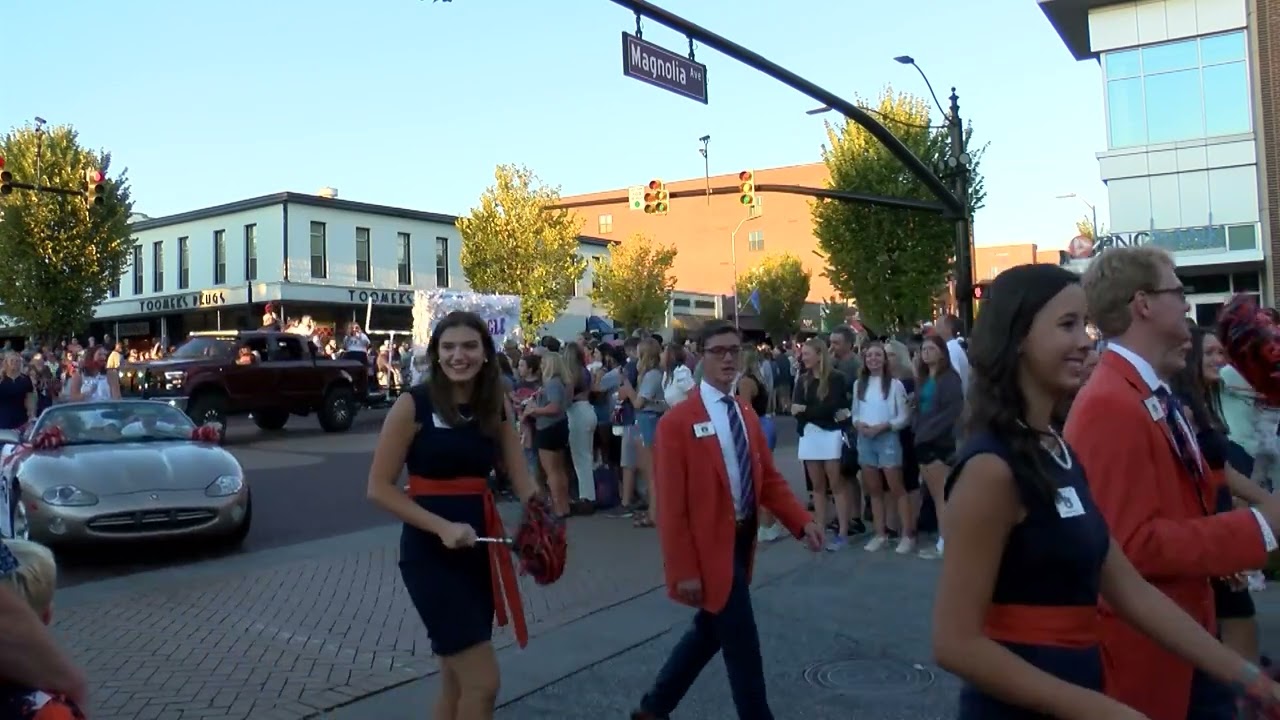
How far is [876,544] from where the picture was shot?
30.7ft

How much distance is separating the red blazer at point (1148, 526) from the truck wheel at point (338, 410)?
67.8ft

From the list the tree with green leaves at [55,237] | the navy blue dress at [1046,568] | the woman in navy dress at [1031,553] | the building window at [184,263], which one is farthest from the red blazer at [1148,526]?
the building window at [184,263]

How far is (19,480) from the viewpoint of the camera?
907 cm

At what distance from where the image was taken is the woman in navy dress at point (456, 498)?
387cm

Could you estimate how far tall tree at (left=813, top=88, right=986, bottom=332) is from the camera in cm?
3512

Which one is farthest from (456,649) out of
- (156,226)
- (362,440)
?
(156,226)

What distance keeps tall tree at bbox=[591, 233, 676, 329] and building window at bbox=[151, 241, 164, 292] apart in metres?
19.6

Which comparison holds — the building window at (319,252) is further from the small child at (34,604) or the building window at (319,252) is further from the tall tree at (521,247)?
the small child at (34,604)

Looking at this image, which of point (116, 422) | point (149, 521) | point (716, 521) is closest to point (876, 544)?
point (716, 521)

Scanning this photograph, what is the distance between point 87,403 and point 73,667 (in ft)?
30.7

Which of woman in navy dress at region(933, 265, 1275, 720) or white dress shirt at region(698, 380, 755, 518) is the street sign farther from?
woman in navy dress at region(933, 265, 1275, 720)

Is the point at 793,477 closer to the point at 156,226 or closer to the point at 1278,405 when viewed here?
the point at 1278,405

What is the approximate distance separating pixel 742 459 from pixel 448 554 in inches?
54.7

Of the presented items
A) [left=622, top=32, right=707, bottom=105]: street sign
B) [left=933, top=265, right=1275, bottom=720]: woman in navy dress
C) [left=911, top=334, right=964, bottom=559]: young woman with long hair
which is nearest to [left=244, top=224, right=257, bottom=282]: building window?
[left=622, top=32, right=707, bottom=105]: street sign
